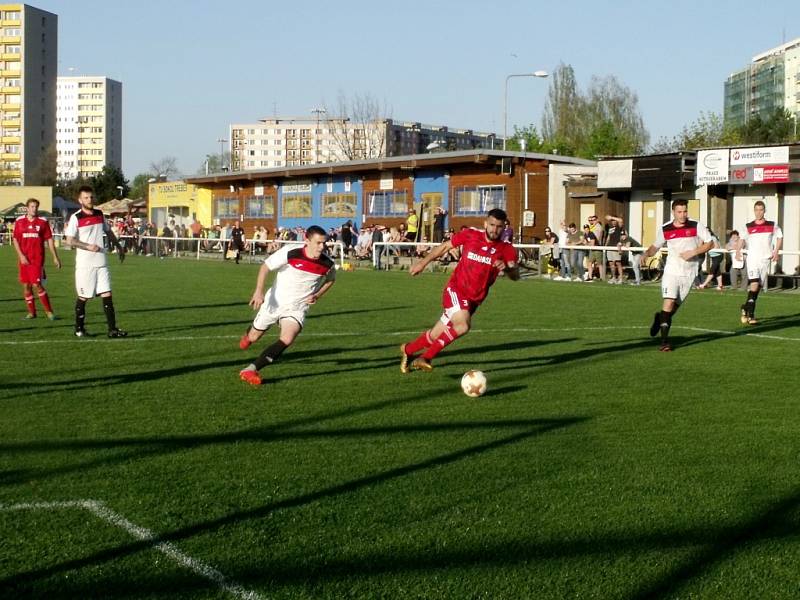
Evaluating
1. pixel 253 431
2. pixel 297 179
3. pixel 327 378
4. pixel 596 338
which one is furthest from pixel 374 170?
pixel 253 431

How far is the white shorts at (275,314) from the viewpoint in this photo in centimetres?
1091

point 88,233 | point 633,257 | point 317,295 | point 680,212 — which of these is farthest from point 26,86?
point 317,295

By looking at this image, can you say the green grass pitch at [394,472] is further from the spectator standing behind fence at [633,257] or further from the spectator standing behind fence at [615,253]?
the spectator standing behind fence at [615,253]

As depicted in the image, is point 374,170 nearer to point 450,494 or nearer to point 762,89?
point 450,494

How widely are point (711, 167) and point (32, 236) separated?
68.6ft

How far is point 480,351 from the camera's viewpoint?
13.3 metres

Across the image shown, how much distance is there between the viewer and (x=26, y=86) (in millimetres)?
146125

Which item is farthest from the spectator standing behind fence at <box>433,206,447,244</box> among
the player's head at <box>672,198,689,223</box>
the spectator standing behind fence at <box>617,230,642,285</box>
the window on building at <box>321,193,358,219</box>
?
the player's head at <box>672,198,689,223</box>

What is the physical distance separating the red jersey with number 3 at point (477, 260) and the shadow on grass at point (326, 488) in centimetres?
280

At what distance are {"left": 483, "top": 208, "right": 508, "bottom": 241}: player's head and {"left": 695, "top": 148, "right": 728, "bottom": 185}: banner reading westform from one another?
71.7 ft

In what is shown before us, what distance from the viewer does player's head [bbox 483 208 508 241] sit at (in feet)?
35.3

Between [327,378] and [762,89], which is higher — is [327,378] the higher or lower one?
the lower one

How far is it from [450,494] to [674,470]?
1592 millimetres

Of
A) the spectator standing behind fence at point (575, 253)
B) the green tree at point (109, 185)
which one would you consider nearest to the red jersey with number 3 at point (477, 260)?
the spectator standing behind fence at point (575, 253)
